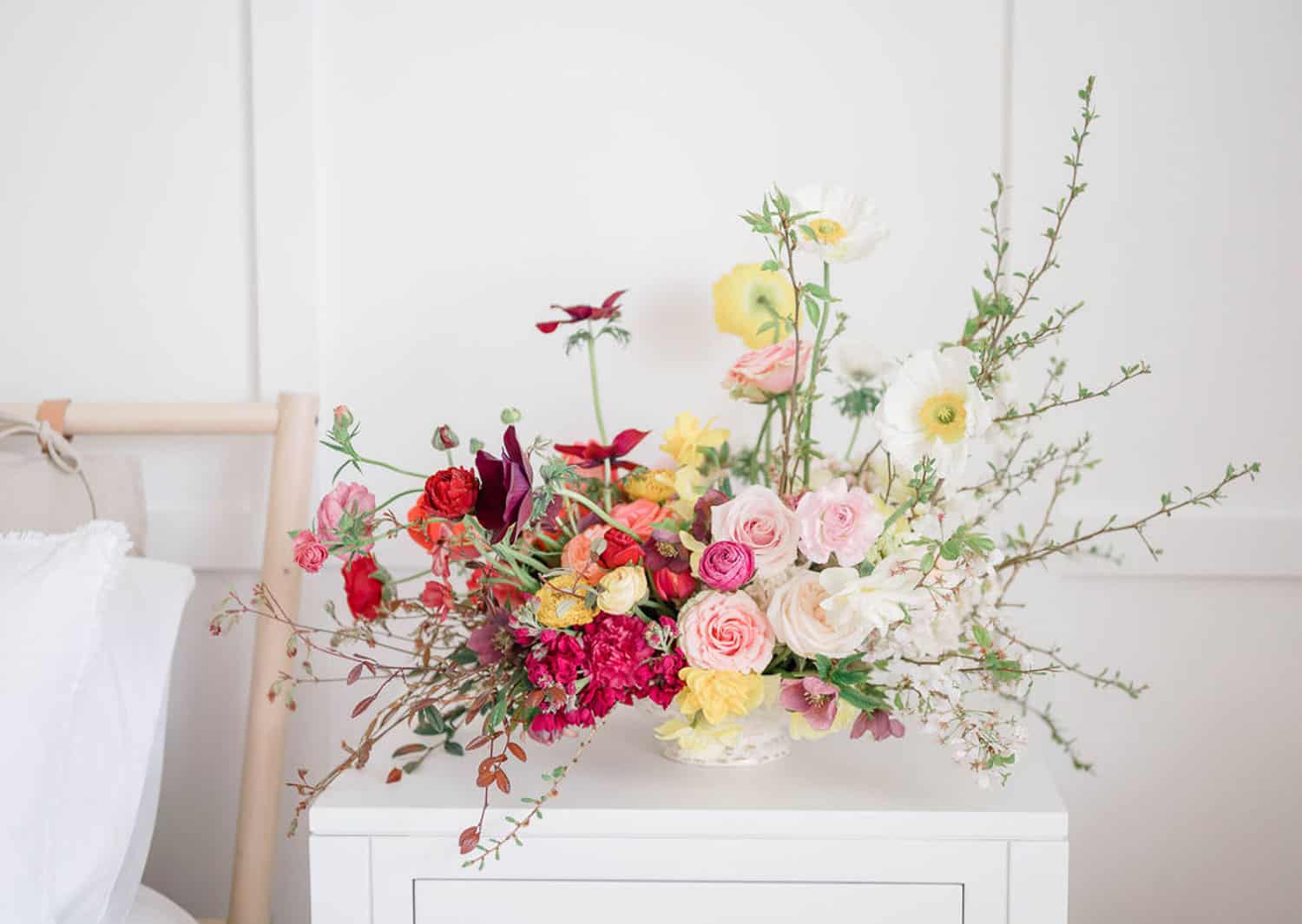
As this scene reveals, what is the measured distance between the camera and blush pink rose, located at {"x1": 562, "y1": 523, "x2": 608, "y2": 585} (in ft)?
2.94

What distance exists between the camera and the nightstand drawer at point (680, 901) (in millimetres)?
912

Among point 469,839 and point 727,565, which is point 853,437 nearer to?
point 727,565

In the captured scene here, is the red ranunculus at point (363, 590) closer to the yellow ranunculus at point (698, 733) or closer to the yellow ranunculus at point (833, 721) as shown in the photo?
the yellow ranunculus at point (698, 733)

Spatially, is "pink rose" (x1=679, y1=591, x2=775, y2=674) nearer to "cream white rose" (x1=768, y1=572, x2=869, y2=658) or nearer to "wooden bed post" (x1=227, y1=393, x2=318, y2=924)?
"cream white rose" (x1=768, y1=572, x2=869, y2=658)

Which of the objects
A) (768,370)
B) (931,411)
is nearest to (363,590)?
(768,370)

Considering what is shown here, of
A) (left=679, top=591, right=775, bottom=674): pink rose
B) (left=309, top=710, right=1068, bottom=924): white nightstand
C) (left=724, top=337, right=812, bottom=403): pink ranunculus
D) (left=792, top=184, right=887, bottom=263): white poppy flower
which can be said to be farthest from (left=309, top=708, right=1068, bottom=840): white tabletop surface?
(left=792, top=184, right=887, bottom=263): white poppy flower

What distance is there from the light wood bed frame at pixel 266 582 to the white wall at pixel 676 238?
0.09 m

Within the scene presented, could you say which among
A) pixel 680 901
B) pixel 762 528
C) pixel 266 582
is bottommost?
pixel 680 901

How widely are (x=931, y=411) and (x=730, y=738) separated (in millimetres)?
354

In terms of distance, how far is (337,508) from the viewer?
0.86 meters

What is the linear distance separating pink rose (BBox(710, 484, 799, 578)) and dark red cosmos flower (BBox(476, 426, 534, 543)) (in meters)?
0.16

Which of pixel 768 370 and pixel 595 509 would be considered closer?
pixel 595 509

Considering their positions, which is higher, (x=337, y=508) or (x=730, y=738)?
(x=337, y=508)

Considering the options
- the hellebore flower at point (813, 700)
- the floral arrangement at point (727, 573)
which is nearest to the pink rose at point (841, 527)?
the floral arrangement at point (727, 573)
